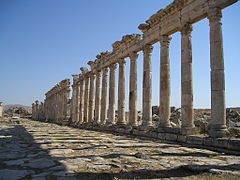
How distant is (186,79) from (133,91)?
19.2 ft

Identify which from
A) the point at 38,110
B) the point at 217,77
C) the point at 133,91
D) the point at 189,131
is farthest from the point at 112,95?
the point at 38,110

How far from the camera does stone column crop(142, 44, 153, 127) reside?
15328mm

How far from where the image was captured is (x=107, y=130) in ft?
64.2

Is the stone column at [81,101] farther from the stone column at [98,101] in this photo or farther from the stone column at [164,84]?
the stone column at [164,84]

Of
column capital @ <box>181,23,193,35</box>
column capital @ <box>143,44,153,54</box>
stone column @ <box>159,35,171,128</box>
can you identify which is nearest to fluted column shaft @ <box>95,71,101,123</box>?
column capital @ <box>143,44,153,54</box>

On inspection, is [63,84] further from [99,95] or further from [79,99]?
[99,95]

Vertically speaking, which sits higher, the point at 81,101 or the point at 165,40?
the point at 165,40

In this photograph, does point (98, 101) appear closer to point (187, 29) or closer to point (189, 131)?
point (187, 29)

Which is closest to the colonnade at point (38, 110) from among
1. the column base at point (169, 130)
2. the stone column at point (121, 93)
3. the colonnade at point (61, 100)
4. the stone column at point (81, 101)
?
the colonnade at point (61, 100)

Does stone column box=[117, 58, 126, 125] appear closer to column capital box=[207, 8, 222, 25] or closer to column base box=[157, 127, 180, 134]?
column base box=[157, 127, 180, 134]

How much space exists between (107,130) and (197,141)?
35.1 feet

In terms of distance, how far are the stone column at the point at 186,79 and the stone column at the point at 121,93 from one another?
7.38 meters

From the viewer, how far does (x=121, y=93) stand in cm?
1920

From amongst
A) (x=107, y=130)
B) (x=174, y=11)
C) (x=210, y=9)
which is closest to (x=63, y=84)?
(x=107, y=130)
